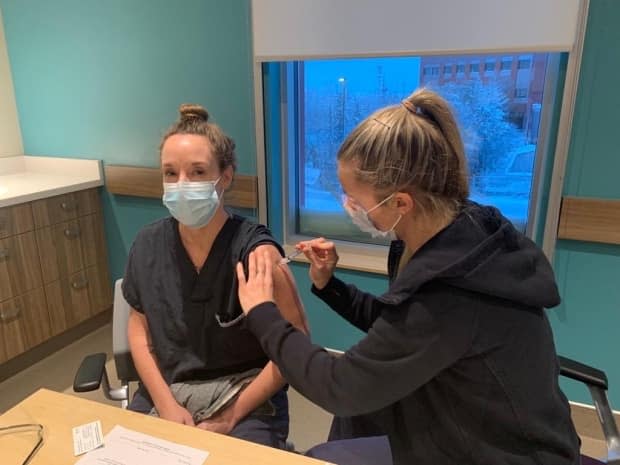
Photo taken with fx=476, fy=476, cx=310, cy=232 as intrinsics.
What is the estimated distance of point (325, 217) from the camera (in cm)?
255

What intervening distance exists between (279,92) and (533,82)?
113 centimetres

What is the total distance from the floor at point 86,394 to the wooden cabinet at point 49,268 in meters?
0.16

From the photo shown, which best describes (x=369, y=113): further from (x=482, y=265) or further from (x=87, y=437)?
(x=87, y=437)

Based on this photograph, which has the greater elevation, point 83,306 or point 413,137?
point 413,137

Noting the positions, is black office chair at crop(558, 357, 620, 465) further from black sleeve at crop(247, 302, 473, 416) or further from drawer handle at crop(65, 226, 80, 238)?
drawer handle at crop(65, 226, 80, 238)

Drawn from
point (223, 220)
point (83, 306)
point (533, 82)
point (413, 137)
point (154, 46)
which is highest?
point (154, 46)

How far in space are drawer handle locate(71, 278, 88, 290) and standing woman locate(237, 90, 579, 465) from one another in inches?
81.9

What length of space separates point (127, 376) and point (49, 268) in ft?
4.39

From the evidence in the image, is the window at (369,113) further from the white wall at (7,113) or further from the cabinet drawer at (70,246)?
the white wall at (7,113)

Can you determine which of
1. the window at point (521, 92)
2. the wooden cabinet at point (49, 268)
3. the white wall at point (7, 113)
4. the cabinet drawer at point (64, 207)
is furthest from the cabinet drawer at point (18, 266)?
the window at point (521, 92)

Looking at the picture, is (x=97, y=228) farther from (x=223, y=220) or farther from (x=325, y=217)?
(x=223, y=220)

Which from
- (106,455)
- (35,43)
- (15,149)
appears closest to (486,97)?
(106,455)

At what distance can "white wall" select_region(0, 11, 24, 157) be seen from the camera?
9.38 ft

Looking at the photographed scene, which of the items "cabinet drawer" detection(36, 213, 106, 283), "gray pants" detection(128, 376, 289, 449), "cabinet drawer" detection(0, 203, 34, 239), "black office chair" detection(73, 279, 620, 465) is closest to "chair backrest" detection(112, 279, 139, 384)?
"black office chair" detection(73, 279, 620, 465)
